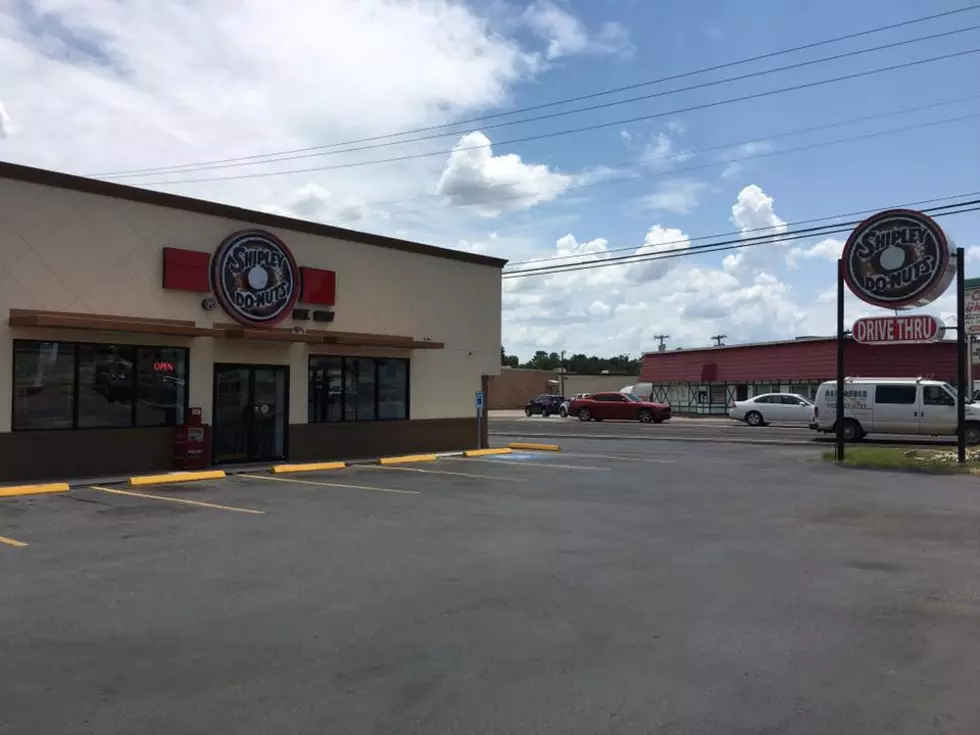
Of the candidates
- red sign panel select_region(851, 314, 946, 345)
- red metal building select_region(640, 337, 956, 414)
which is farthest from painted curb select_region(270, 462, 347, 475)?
red metal building select_region(640, 337, 956, 414)

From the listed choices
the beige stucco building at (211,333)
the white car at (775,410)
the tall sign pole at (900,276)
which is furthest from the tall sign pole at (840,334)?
the white car at (775,410)

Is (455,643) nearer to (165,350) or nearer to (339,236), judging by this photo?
(165,350)

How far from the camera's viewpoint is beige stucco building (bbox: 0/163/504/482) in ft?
48.3

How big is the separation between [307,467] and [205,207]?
19.0 ft

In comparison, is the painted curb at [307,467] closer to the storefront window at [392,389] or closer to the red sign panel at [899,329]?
the storefront window at [392,389]

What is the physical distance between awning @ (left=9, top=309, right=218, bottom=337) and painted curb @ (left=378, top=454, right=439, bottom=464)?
16.6 feet

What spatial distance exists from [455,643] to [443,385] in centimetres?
1726

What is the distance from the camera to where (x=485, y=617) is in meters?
6.44

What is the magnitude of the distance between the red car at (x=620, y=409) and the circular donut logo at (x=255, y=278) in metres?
26.5

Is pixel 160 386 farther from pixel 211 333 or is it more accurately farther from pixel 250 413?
pixel 250 413

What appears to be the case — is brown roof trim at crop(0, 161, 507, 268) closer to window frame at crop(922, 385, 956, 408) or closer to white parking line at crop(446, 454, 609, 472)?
white parking line at crop(446, 454, 609, 472)

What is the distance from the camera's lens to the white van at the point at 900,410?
1075 inches

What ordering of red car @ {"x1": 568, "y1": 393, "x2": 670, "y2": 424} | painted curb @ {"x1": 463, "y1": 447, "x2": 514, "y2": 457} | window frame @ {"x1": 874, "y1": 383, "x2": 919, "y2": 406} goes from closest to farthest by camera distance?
A: painted curb @ {"x1": 463, "y1": 447, "x2": 514, "y2": 457}, window frame @ {"x1": 874, "y1": 383, "x2": 919, "y2": 406}, red car @ {"x1": 568, "y1": 393, "x2": 670, "y2": 424}

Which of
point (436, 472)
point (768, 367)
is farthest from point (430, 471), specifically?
point (768, 367)
